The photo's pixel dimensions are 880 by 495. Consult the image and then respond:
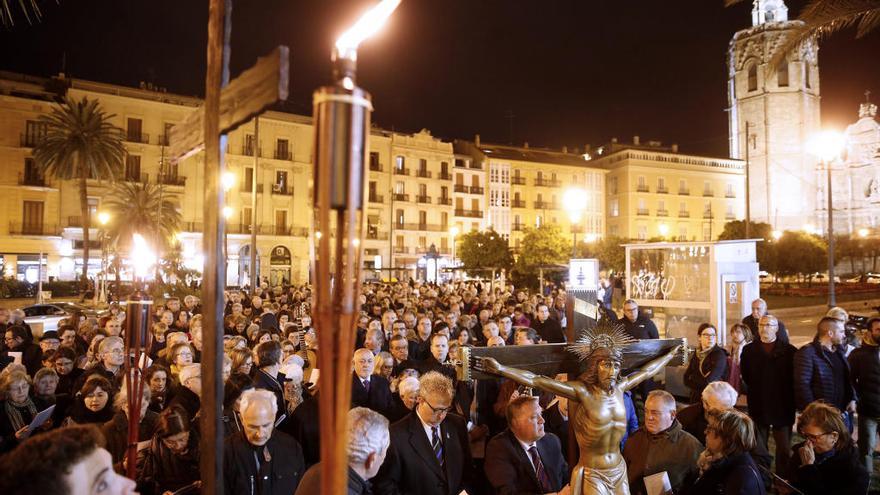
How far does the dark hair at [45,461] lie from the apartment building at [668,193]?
6368 centimetres

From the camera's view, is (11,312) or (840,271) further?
(840,271)

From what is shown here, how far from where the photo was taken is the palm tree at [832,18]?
687 cm

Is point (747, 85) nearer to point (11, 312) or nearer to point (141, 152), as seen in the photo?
point (141, 152)

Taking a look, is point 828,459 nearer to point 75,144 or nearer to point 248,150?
point 75,144

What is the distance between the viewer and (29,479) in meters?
1.64

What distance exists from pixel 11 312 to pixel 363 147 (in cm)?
1102

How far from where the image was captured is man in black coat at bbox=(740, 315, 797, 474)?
607 centimetres

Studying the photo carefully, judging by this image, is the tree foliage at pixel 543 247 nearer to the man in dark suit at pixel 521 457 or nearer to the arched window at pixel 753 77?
the man in dark suit at pixel 521 457

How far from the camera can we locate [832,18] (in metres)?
7.03

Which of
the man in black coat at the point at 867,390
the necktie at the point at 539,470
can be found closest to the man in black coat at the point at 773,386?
the man in black coat at the point at 867,390

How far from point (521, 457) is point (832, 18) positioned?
689cm

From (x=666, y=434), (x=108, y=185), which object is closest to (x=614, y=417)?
(x=666, y=434)

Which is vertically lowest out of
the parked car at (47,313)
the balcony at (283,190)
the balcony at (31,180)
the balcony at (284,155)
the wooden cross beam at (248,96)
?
the parked car at (47,313)

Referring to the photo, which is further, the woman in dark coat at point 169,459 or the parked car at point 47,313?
the parked car at point 47,313
